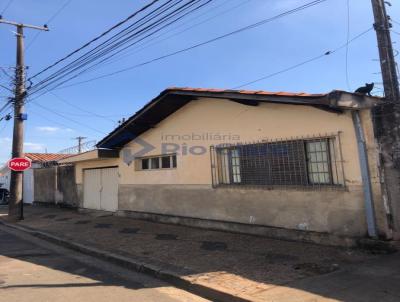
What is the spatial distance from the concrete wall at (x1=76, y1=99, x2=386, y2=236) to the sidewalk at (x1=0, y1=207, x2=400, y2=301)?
546 mm

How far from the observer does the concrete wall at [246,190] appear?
7.62 metres

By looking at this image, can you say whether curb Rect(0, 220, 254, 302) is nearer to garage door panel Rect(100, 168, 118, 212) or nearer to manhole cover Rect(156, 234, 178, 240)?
manhole cover Rect(156, 234, 178, 240)

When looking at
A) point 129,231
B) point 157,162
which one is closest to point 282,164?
point 129,231

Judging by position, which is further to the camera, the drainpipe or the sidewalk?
the drainpipe

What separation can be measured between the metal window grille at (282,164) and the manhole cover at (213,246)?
5.35 feet

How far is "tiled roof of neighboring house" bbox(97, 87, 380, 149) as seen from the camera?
23.4ft

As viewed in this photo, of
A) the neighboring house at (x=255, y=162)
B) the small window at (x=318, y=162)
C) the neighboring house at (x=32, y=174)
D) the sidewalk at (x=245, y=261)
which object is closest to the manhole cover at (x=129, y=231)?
the sidewalk at (x=245, y=261)

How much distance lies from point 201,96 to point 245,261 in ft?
15.4

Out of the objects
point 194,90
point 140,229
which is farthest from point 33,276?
point 194,90

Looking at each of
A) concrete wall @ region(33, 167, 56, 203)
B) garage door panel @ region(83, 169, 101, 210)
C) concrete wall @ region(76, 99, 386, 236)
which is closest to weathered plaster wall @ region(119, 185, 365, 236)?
concrete wall @ region(76, 99, 386, 236)

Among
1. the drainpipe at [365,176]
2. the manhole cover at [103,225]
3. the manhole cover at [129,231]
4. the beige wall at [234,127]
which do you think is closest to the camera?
the drainpipe at [365,176]

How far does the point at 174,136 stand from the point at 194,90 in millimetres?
2390

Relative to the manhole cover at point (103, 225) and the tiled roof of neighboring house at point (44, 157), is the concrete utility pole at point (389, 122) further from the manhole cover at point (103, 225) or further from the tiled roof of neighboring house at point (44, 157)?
the tiled roof of neighboring house at point (44, 157)

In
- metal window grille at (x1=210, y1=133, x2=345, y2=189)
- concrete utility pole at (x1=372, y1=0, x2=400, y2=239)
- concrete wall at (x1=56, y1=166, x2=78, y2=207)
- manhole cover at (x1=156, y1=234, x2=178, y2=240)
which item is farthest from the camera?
concrete wall at (x1=56, y1=166, x2=78, y2=207)
